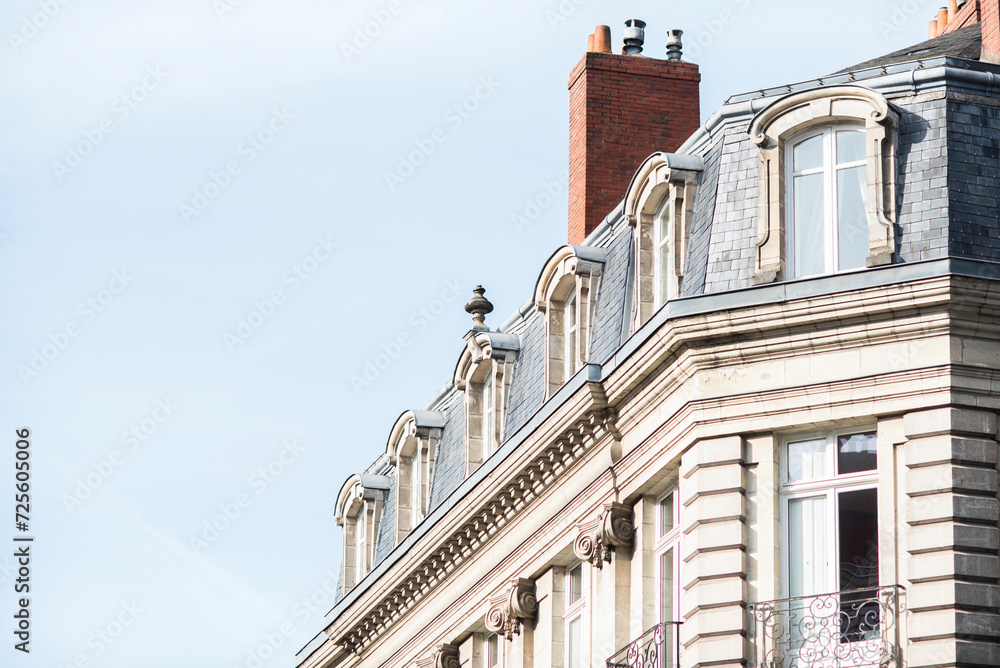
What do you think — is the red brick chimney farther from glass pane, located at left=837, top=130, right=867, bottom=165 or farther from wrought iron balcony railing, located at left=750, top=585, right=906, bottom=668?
wrought iron balcony railing, located at left=750, top=585, right=906, bottom=668

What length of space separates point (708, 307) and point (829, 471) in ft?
7.91

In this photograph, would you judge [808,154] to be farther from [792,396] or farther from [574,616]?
[574,616]

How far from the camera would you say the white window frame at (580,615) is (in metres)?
29.7

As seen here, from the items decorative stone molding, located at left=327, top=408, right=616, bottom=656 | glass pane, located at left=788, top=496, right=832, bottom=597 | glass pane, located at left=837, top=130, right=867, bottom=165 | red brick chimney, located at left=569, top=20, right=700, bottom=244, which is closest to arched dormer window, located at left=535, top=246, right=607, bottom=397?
decorative stone molding, located at left=327, top=408, right=616, bottom=656

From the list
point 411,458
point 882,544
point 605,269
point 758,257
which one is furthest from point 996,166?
point 411,458

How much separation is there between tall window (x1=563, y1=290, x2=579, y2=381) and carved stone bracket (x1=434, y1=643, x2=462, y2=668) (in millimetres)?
6030

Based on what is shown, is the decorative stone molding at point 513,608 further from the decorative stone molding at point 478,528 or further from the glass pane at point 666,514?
the glass pane at point 666,514

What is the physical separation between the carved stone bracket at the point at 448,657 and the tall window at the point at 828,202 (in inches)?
465

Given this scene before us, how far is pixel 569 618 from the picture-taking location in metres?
31.0

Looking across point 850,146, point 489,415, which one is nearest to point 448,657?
point 489,415

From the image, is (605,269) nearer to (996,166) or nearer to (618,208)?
(618,208)

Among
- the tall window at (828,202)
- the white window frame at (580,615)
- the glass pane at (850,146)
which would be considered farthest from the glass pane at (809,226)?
the white window frame at (580,615)

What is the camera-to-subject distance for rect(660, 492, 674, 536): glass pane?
Answer: 27.7m

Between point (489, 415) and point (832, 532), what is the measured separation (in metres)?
10.7
